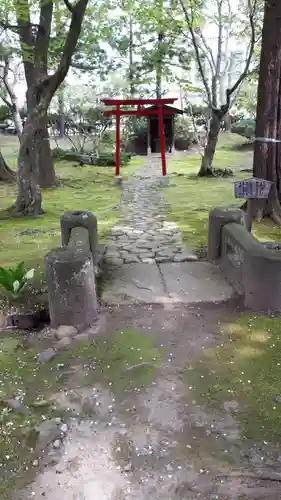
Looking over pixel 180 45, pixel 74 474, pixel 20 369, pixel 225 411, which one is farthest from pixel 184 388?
pixel 180 45

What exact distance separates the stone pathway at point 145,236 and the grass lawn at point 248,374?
212cm

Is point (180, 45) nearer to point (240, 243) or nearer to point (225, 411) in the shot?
point (240, 243)

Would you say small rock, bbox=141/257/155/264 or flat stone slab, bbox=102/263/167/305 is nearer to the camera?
flat stone slab, bbox=102/263/167/305

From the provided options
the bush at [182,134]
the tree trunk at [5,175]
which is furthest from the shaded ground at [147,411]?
the bush at [182,134]

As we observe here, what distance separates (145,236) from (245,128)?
75.5 feet

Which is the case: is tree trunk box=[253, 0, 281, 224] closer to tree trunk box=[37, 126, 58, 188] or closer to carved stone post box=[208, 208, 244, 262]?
carved stone post box=[208, 208, 244, 262]

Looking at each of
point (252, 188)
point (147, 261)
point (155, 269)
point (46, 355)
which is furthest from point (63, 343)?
point (252, 188)

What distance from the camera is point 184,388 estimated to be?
3.30 m

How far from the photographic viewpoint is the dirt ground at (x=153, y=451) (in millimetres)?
2416

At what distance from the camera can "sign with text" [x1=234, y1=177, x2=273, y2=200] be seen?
18.9ft

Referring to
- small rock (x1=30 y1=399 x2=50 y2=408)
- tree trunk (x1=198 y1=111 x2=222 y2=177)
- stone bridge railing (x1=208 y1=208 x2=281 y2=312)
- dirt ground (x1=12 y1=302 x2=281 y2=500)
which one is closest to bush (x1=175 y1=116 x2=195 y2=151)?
tree trunk (x1=198 y1=111 x2=222 y2=177)

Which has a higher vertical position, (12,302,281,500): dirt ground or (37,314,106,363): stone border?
(37,314,106,363): stone border

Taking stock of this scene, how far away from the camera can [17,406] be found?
3.12 meters

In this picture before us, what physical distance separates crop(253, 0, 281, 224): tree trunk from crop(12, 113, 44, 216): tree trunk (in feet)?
14.4
